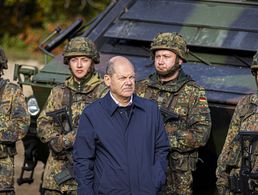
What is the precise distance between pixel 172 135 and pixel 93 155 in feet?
4.60

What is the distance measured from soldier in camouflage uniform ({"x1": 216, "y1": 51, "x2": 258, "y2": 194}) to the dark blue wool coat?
2.49 feet

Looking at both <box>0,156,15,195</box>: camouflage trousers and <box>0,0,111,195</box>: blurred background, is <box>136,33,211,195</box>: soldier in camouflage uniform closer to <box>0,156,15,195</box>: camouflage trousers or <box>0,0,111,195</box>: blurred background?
<box>0,156,15,195</box>: camouflage trousers

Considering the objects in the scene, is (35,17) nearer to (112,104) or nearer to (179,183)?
(179,183)

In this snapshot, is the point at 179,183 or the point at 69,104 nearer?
the point at 179,183

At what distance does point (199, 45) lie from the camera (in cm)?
864

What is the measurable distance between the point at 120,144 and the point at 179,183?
1553 mm

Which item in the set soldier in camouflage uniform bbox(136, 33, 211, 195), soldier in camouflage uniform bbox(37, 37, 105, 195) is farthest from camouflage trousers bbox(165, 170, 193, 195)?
soldier in camouflage uniform bbox(37, 37, 105, 195)

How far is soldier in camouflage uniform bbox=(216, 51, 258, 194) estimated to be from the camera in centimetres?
677

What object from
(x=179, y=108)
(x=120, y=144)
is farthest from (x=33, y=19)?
(x=120, y=144)

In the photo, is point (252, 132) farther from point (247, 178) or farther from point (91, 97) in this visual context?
point (91, 97)

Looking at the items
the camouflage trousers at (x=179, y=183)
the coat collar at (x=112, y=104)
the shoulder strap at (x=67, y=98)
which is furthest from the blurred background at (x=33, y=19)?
the coat collar at (x=112, y=104)

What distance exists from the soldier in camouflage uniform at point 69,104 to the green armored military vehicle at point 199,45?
0.72 meters

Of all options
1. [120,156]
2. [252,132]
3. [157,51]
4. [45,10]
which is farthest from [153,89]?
[45,10]

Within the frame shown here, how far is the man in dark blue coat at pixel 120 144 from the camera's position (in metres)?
6.00
